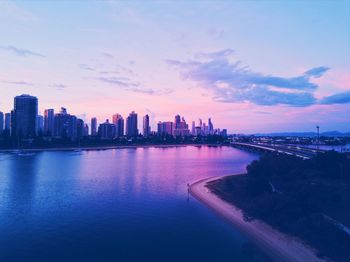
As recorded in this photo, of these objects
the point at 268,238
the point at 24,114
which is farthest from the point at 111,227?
the point at 24,114

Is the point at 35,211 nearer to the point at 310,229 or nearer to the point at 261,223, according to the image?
the point at 261,223

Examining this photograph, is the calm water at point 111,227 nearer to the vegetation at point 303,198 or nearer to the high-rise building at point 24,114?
the vegetation at point 303,198

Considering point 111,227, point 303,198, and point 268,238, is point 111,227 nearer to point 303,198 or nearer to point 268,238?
point 268,238

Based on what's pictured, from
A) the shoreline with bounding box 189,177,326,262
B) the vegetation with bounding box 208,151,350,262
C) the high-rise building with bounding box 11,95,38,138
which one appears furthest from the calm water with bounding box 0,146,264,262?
the high-rise building with bounding box 11,95,38,138

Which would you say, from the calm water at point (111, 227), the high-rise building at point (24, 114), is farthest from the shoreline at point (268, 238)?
the high-rise building at point (24, 114)

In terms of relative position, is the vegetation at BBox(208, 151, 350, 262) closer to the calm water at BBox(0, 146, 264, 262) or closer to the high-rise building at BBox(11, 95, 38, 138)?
the calm water at BBox(0, 146, 264, 262)
